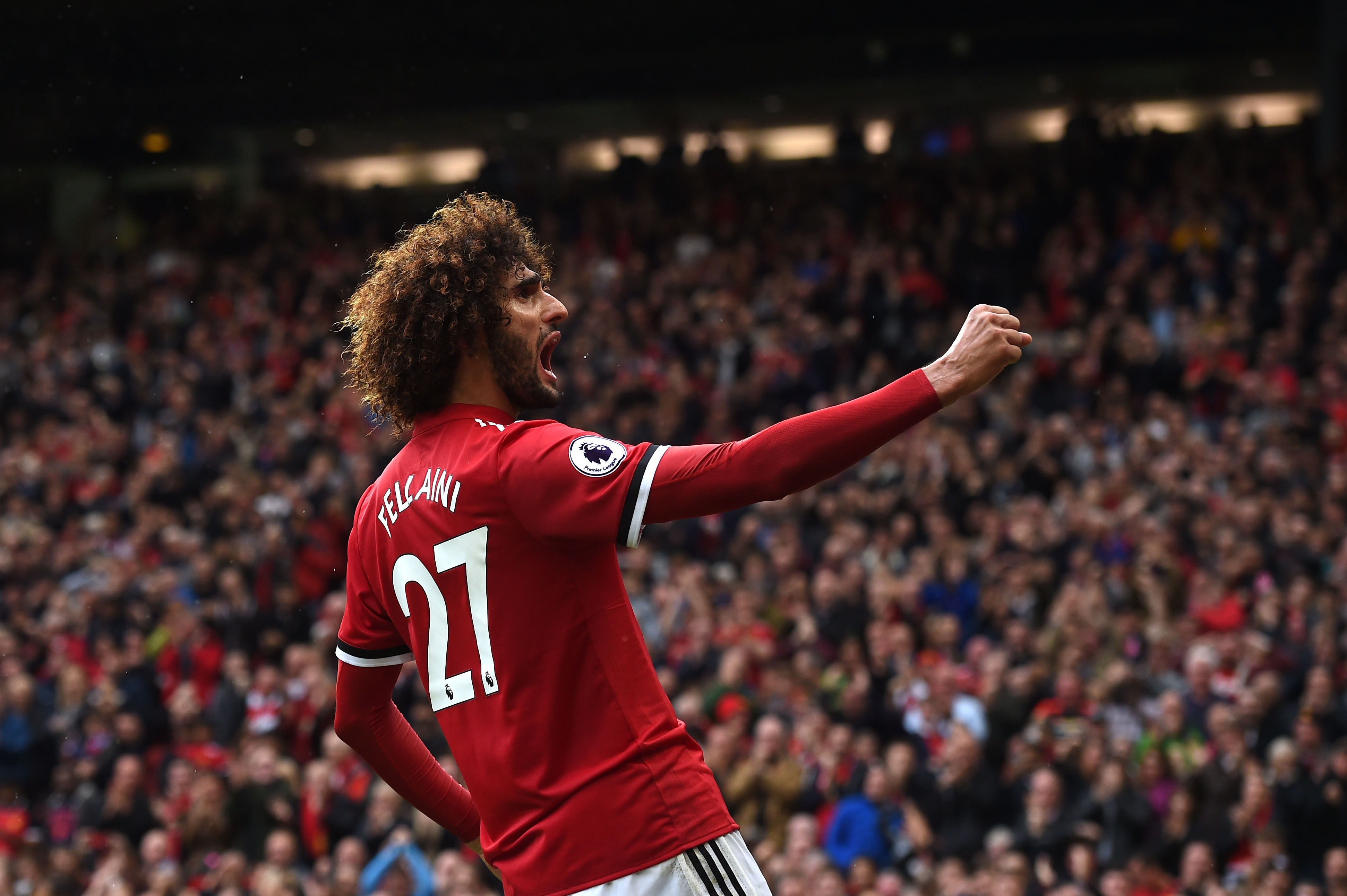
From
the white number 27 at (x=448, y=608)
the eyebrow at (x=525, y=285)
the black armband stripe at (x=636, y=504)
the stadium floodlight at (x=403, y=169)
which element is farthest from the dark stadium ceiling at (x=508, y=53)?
the black armband stripe at (x=636, y=504)

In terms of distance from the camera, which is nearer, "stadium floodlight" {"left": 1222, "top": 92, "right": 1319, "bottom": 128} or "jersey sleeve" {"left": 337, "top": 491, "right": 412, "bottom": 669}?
"jersey sleeve" {"left": 337, "top": 491, "right": 412, "bottom": 669}

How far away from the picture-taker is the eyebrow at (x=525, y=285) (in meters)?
2.75

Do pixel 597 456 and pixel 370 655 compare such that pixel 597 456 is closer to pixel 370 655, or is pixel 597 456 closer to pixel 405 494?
pixel 405 494

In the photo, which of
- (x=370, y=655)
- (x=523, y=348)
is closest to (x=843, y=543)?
(x=370, y=655)

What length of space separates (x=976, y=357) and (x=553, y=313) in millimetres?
827

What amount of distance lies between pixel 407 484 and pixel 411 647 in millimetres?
311

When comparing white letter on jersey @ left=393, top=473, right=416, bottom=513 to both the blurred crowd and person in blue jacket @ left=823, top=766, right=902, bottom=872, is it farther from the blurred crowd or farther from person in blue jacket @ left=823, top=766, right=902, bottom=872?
person in blue jacket @ left=823, top=766, right=902, bottom=872

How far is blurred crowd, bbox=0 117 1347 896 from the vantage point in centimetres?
825

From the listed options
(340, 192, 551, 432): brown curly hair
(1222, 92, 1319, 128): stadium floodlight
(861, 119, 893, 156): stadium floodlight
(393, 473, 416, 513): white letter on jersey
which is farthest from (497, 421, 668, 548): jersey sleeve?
(1222, 92, 1319, 128): stadium floodlight

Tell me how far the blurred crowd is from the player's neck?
5.50 meters

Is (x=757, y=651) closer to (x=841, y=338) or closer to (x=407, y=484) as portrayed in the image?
(x=841, y=338)

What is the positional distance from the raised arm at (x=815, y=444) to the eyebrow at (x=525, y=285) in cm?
56

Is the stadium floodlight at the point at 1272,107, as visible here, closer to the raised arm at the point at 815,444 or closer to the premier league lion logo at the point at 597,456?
the raised arm at the point at 815,444

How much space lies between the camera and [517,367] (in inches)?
107
